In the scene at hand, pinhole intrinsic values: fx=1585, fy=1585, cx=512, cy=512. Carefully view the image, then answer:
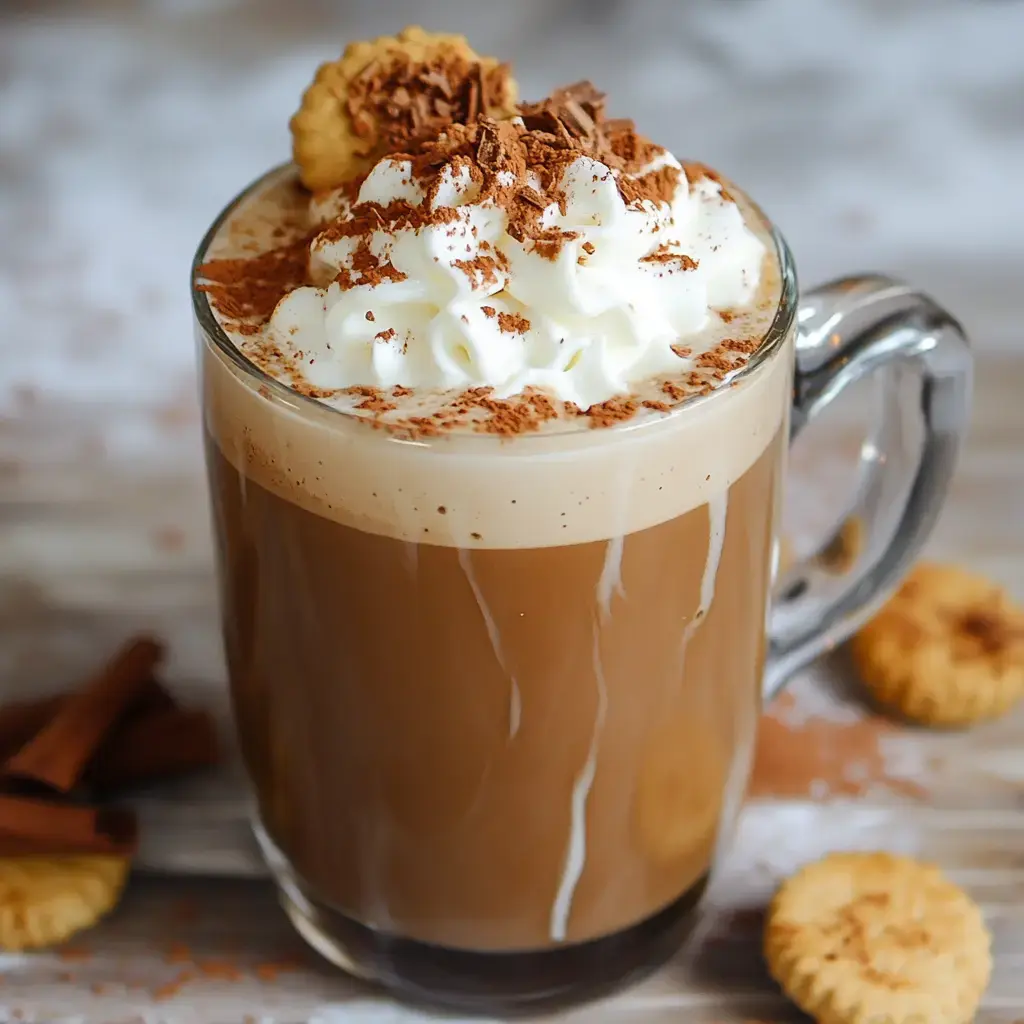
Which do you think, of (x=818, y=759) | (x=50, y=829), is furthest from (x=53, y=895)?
(x=818, y=759)

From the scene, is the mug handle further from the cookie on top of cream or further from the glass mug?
the cookie on top of cream

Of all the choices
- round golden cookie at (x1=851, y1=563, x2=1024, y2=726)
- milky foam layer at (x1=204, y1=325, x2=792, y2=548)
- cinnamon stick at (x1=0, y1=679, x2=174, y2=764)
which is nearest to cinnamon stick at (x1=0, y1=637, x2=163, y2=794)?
cinnamon stick at (x1=0, y1=679, x2=174, y2=764)

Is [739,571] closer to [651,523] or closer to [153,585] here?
[651,523]

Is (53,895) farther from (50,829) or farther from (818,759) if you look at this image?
(818,759)

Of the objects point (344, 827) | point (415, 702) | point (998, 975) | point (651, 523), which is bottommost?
point (998, 975)

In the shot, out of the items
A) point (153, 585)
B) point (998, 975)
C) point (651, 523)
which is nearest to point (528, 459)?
point (651, 523)

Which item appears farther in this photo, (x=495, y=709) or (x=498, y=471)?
(x=495, y=709)
